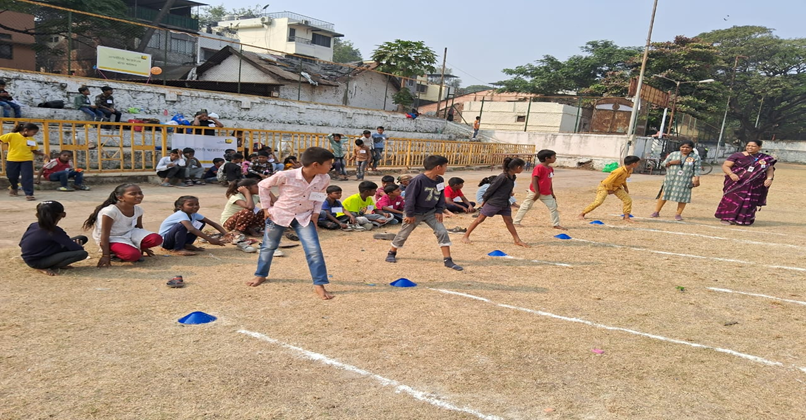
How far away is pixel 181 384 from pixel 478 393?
69.4 inches

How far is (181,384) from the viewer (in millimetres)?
3004

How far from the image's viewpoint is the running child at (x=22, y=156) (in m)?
8.46

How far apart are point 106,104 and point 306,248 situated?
11537 millimetres

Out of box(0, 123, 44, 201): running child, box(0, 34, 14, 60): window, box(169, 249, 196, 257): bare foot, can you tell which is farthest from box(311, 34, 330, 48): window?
box(169, 249, 196, 257): bare foot

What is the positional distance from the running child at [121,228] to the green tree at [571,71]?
139 feet

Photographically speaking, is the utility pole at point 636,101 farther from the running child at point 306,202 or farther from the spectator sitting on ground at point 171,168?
the running child at point 306,202

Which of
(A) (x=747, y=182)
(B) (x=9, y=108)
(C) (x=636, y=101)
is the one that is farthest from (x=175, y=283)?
(C) (x=636, y=101)

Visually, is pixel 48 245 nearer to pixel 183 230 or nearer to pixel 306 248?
pixel 183 230

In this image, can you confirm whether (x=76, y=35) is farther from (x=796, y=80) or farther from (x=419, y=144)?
(x=796, y=80)

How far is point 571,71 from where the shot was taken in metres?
46.5

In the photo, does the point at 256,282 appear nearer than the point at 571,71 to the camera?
Yes

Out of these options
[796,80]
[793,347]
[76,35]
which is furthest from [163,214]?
[796,80]

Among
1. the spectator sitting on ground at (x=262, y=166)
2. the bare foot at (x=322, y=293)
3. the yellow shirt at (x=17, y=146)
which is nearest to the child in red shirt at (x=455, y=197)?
the spectator sitting on ground at (x=262, y=166)


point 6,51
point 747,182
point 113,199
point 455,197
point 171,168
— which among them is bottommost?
point 171,168
